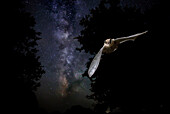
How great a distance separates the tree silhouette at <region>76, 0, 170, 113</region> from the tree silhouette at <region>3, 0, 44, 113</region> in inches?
198

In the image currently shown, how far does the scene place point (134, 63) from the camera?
5.54 metres

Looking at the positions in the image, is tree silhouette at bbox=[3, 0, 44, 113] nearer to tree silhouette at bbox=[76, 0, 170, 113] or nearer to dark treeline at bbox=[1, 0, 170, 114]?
dark treeline at bbox=[1, 0, 170, 114]

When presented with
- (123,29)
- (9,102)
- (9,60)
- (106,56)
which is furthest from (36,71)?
(123,29)

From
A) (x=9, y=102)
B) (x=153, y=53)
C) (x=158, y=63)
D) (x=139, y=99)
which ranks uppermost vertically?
(x=153, y=53)

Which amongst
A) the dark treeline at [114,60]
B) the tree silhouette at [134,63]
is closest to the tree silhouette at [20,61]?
the dark treeline at [114,60]

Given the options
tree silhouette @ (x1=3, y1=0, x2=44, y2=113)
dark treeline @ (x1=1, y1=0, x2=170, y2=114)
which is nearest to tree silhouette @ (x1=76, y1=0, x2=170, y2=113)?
dark treeline @ (x1=1, y1=0, x2=170, y2=114)

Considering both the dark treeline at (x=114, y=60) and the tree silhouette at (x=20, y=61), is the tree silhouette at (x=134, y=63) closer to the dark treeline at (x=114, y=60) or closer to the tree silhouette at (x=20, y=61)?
the dark treeline at (x=114, y=60)

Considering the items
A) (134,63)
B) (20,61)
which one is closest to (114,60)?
(134,63)

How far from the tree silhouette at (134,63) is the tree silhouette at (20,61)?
5018 millimetres

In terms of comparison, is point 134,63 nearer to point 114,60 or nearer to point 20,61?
point 114,60

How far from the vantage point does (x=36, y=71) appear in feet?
26.8

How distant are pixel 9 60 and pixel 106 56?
653 centimetres

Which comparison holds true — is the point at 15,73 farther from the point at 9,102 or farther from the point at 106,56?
the point at 106,56

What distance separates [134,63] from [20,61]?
7.89 meters
